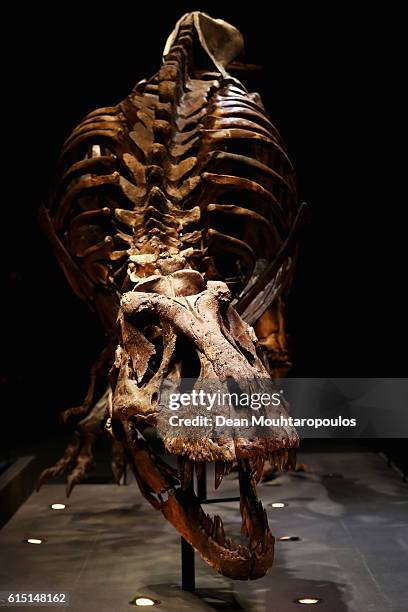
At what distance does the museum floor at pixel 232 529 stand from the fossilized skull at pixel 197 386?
0.59 meters

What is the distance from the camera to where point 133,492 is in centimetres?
547

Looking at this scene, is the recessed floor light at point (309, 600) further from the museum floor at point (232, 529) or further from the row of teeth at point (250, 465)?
the row of teeth at point (250, 465)

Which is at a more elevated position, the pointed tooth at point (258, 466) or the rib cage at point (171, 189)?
the rib cage at point (171, 189)

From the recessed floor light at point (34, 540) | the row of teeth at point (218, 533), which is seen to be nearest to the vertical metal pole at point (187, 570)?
the row of teeth at point (218, 533)

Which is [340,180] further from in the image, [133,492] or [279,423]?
[279,423]

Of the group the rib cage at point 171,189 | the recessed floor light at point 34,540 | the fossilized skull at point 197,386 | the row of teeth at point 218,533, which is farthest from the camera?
the recessed floor light at point 34,540

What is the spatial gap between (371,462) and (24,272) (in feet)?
8.62

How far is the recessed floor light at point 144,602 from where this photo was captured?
139 inches

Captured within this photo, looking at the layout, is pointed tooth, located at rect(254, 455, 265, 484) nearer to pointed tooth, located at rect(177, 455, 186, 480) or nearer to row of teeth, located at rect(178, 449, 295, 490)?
row of teeth, located at rect(178, 449, 295, 490)

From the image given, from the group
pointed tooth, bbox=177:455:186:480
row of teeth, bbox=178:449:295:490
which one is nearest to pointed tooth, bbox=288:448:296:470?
row of teeth, bbox=178:449:295:490

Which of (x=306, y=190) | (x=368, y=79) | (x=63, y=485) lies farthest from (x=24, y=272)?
(x=368, y=79)

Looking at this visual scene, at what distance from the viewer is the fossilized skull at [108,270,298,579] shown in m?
2.86

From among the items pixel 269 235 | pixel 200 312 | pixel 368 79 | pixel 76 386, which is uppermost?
pixel 368 79

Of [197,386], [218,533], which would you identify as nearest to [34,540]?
[218,533]
